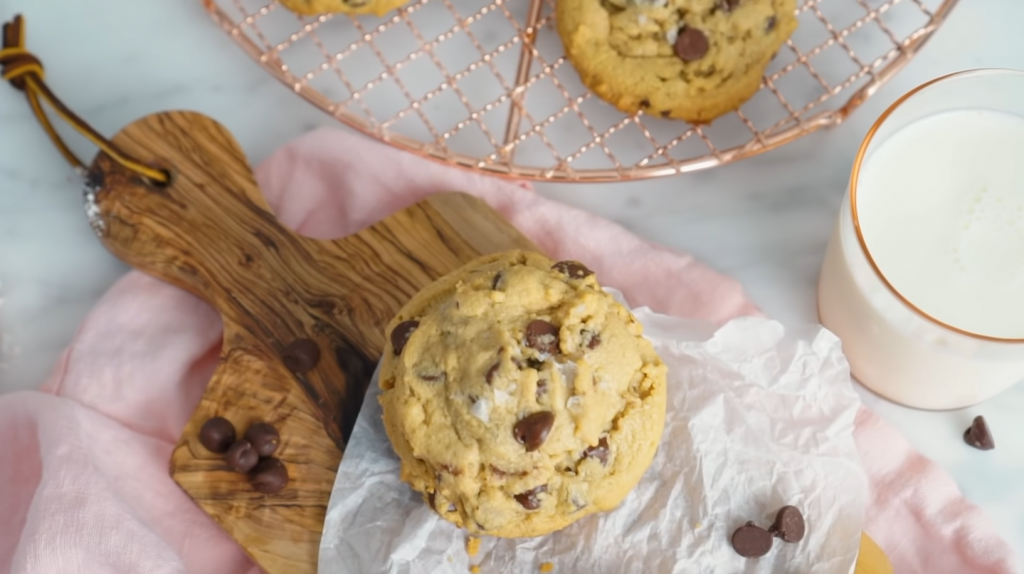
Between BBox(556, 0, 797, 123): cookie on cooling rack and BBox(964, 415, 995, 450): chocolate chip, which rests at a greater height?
BBox(556, 0, 797, 123): cookie on cooling rack

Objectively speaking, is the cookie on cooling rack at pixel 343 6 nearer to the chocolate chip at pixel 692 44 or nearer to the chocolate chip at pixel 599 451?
the chocolate chip at pixel 692 44

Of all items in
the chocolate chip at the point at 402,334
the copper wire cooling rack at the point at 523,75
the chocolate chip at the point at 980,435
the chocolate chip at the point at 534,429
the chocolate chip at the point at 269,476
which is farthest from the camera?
the copper wire cooling rack at the point at 523,75

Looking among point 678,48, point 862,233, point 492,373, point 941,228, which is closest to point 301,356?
point 492,373

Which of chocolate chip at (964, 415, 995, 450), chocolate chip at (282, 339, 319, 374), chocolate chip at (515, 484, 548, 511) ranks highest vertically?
chocolate chip at (282, 339, 319, 374)

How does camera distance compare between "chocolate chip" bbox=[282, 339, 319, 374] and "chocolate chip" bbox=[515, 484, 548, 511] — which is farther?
"chocolate chip" bbox=[282, 339, 319, 374]

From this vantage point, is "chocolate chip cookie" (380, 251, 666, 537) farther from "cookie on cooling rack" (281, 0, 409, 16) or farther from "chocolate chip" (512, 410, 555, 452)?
"cookie on cooling rack" (281, 0, 409, 16)

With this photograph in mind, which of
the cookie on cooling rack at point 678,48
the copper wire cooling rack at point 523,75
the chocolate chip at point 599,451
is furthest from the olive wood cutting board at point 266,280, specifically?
the chocolate chip at point 599,451

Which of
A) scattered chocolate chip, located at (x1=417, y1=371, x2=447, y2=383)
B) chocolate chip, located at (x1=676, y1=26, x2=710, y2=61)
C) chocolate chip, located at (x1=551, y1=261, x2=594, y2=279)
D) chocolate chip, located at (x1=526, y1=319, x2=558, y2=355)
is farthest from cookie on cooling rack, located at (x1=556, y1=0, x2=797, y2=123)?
scattered chocolate chip, located at (x1=417, y1=371, x2=447, y2=383)

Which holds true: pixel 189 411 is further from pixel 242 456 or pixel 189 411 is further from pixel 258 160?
pixel 258 160
